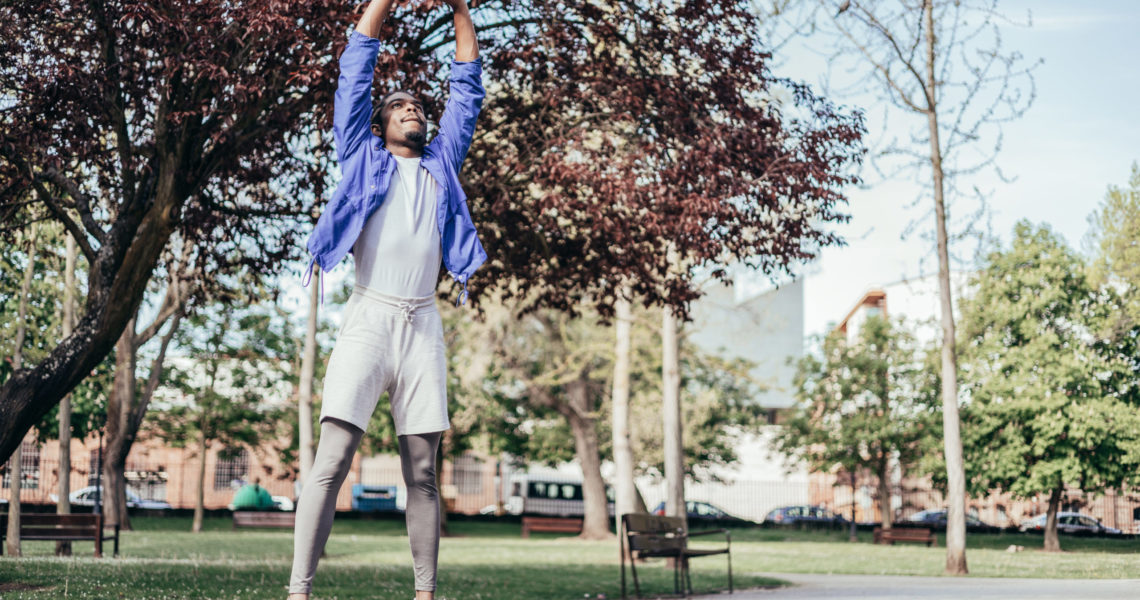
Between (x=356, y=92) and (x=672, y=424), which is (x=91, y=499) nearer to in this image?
(x=672, y=424)

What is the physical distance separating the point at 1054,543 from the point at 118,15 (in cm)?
2020

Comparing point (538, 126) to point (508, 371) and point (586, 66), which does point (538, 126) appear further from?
point (508, 371)

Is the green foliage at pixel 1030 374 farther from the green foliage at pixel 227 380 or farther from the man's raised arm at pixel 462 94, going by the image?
the green foliage at pixel 227 380

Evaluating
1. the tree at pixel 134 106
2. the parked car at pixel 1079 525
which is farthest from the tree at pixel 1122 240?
the tree at pixel 134 106

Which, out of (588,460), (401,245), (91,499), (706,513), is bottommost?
(706,513)

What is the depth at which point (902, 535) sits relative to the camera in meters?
31.7

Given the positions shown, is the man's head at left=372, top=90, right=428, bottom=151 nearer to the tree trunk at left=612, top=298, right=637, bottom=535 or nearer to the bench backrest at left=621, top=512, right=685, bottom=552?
the bench backrest at left=621, top=512, right=685, bottom=552

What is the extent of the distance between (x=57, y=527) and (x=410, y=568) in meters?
4.92

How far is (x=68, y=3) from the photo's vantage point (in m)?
9.14

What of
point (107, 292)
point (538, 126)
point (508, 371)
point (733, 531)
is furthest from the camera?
point (733, 531)

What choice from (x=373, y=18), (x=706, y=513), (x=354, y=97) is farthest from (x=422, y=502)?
(x=706, y=513)

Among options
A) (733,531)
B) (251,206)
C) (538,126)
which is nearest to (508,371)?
(733,531)

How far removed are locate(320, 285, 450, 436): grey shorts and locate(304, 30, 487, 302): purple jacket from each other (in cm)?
23

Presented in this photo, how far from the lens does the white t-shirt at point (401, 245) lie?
4.66 meters
